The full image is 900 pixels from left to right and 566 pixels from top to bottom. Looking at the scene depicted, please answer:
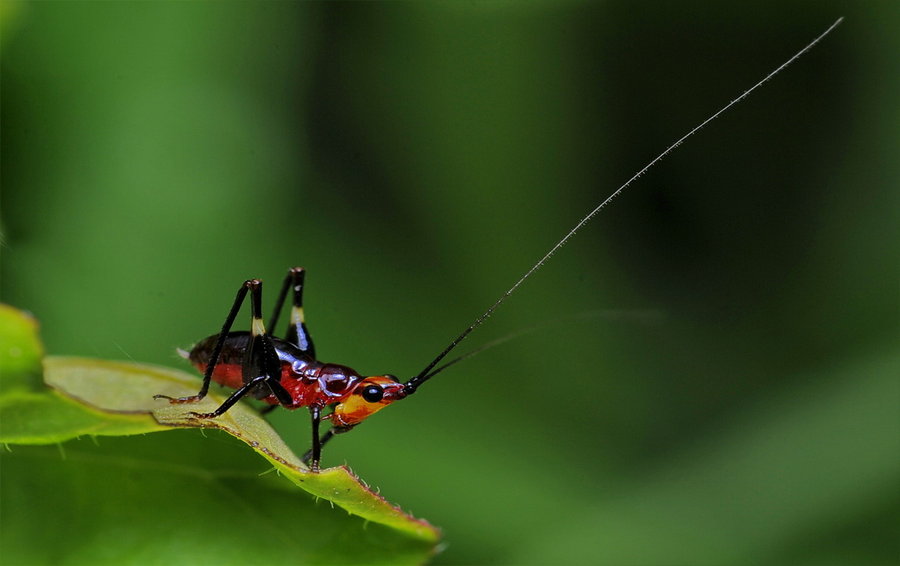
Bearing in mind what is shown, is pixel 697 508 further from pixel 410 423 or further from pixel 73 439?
pixel 73 439

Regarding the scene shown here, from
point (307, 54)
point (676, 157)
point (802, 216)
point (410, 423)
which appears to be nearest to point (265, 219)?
point (307, 54)

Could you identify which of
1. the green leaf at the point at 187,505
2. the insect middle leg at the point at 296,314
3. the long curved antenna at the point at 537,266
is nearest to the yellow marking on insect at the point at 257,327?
the insect middle leg at the point at 296,314

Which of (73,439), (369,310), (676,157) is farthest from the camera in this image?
(676,157)

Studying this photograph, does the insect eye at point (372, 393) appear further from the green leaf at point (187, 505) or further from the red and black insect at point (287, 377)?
the green leaf at point (187, 505)

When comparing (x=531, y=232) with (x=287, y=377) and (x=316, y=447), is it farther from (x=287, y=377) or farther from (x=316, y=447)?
(x=316, y=447)

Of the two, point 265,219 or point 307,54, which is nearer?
point 265,219

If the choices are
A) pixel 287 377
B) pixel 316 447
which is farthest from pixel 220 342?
pixel 316 447
